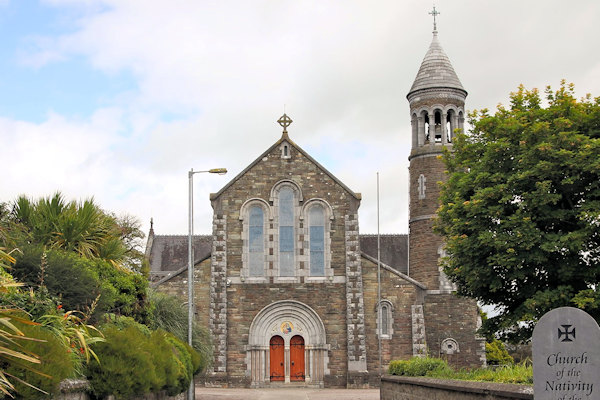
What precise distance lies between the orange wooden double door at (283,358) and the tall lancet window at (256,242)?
359 centimetres

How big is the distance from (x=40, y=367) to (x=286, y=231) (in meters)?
30.4

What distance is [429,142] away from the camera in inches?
1704

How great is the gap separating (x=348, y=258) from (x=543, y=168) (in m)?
17.2

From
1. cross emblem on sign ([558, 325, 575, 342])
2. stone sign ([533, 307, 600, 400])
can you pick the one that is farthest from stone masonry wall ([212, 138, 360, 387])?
cross emblem on sign ([558, 325, 575, 342])

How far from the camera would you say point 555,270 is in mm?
23953

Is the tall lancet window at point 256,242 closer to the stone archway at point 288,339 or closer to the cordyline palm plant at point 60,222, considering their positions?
the stone archway at point 288,339

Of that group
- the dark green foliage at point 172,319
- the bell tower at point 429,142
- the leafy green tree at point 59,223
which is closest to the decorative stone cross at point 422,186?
the bell tower at point 429,142

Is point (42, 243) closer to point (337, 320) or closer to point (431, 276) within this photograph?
point (337, 320)

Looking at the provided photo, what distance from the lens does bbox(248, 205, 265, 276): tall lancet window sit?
39844 millimetres

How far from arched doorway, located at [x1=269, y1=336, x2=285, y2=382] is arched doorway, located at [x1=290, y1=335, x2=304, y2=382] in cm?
45

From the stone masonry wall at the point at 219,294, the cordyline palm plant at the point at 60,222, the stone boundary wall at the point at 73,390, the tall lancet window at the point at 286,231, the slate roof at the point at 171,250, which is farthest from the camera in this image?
the slate roof at the point at 171,250

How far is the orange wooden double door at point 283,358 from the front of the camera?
39562mm

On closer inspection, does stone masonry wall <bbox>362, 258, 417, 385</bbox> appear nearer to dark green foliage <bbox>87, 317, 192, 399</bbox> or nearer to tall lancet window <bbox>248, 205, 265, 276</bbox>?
tall lancet window <bbox>248, 205, 265, 276</bbox>

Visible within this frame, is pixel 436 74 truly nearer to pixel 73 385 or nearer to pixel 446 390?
pixel 446 390
